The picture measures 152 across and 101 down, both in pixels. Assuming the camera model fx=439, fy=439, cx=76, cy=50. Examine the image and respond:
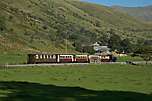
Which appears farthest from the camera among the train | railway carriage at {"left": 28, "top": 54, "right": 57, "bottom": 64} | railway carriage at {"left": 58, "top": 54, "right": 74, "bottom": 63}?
railway carriage at {"left": 58, "top": 54, "right": 74, "bottom": 63}

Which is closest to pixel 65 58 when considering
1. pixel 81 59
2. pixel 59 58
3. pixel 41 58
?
pixel 59 58

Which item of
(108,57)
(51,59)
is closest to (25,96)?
(51,59)

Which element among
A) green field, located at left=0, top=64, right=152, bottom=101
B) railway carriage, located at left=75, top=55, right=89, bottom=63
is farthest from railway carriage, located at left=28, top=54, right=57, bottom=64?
green field, located at left=0, top=64, right=152, bottom=101

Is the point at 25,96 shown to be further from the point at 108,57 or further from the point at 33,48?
the point at 33,48

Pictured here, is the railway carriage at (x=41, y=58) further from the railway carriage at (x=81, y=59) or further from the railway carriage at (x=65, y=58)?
the railway carriage at (x=81, y=59)

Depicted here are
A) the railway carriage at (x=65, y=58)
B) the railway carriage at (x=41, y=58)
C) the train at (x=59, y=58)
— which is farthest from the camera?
the railway carriage at (x=65, y=58)

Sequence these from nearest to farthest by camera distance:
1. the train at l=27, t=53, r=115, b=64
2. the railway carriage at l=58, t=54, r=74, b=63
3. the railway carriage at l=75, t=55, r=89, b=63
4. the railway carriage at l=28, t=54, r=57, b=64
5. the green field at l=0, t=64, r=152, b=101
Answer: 1. the green field at l=0, t=64, r=152, b=101
2. the railway carriage at l=28, t=54, r=57, b=64
3. the train at l=27, t=53, r=115, b=64
4. the railway carriage at l=58, t=54, r=74, b=63
5. the railway carriage at l=75, t=55, r=89, b=63

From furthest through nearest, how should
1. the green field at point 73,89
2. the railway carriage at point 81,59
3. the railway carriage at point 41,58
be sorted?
1. the railway carriage at point 81,59
2. the railway carriage at point 41,58
3. the green field at point 73,89

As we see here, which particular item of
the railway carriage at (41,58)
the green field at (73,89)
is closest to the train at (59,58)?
the railway carriage at (41,58)

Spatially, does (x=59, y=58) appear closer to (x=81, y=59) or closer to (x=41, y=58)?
(x=41, y=58)

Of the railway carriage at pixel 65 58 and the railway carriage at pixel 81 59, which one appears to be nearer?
the railway carriage at pixel 65 58

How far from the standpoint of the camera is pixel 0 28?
571ft

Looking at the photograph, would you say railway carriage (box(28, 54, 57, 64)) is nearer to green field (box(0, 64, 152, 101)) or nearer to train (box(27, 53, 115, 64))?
train (box(27, 53, 115, 64))

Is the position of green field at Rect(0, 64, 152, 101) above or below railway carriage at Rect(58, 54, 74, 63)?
below
